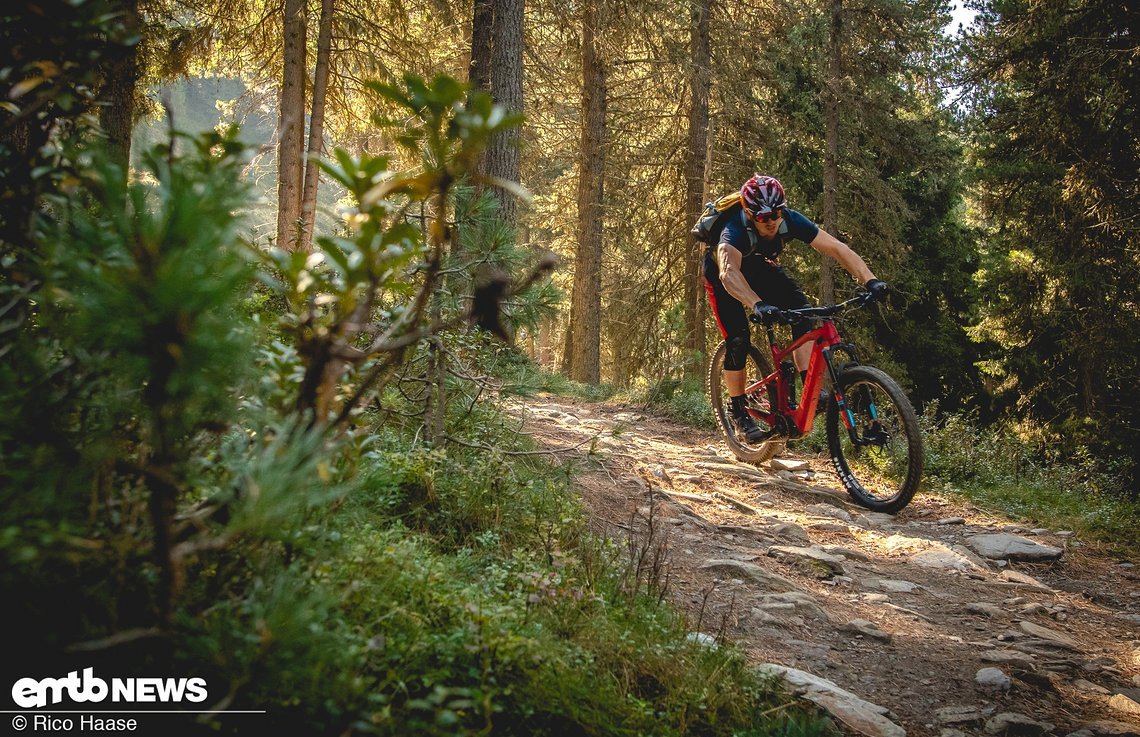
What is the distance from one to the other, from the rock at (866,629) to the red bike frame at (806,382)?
2.32 metres

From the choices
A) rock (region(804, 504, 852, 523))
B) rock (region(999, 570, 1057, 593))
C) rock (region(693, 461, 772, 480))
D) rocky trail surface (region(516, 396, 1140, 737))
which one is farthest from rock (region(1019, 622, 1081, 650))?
rock (region(693, 461, 772, 480))

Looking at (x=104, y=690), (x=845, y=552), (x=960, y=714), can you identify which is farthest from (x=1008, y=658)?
(x=104, y=690)

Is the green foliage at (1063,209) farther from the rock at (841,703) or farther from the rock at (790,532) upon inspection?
the rock at (841,703)

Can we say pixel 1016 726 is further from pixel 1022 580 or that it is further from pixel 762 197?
pixel 762 197

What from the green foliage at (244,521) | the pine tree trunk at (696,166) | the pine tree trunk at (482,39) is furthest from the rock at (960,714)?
the pine tree trunk at (696,166)

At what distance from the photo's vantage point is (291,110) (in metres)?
10.9

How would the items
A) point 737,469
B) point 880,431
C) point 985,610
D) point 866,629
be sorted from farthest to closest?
point 737,469 < point 880,431 < point 985,610 < point 866,629

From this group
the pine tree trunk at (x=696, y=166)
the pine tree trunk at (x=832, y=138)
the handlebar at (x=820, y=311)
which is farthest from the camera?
the pine tree trunk at (x=832, y=138)

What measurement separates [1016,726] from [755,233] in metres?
4.23

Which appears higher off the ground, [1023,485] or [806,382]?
[806,382]

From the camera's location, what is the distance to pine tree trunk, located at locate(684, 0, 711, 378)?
13164 mm

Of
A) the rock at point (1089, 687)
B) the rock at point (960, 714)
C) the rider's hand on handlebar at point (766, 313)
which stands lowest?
the rock at point (1089, 687)

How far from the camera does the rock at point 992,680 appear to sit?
9.64 feet

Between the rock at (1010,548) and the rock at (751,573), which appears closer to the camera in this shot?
the rock at (751,573)
